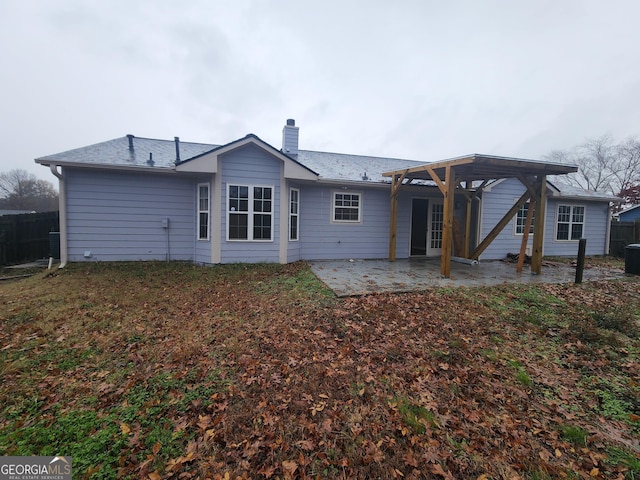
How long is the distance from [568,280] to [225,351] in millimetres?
8585

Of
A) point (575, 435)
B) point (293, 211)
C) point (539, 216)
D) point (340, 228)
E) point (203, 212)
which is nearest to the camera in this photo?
point (575, 435)

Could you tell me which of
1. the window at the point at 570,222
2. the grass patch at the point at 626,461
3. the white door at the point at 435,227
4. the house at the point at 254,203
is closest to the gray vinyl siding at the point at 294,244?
the house at the point at 254,203

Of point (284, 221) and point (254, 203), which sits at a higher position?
point (254, 203)

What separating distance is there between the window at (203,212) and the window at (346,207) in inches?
171

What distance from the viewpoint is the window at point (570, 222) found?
12070mm

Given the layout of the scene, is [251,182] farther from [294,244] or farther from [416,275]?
[416,275]

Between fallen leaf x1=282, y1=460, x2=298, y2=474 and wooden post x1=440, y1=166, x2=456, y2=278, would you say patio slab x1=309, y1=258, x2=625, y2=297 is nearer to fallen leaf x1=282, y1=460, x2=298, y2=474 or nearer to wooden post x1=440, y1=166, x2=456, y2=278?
wooden post x1=440, y1=166, x2=456, y2=278

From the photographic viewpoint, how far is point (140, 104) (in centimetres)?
1656

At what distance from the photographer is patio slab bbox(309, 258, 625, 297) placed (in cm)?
639

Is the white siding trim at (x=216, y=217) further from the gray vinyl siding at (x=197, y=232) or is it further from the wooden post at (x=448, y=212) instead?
the wooden post at (x=448, y=212)

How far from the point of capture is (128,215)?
876 centimetres

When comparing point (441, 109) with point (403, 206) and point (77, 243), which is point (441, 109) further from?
point (77, 243)

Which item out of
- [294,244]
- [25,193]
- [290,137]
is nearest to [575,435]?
[294,244]

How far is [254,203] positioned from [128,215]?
3.94 m
